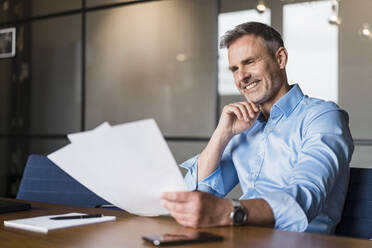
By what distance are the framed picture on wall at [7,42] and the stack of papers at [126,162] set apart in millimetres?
4902

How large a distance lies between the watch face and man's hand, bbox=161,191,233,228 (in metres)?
0.01

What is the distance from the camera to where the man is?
51.7 inches

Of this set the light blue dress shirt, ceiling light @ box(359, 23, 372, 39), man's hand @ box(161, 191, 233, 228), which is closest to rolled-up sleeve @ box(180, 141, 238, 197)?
the light blue dress shirt

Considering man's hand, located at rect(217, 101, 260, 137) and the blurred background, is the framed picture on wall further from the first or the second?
man's hand, located at rect(217, 101, 260, 137)

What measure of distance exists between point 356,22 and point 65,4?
3153mm

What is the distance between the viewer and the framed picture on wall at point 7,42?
578 centimetres

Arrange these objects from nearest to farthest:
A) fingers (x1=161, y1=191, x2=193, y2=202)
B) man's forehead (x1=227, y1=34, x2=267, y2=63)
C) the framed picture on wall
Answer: fingers (x1=161, y1=191, x2=193, y2=202) → man's forehead (x1=227, y1=34, x2=267, y2=63) → the framed picture on wall

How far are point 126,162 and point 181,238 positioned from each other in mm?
Result: 219

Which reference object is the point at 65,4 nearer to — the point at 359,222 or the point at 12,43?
the point at 12,43

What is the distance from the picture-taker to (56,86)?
5562 mm

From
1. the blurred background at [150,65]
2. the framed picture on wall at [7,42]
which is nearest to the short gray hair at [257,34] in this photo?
the blurred background at [150,65]

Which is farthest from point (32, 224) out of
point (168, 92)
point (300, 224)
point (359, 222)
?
point (168, 92)

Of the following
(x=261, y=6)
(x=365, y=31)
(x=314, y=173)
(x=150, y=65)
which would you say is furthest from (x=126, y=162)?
(x=150, y=65)

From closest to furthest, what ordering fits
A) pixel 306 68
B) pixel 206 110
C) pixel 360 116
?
pixel 360 116 → pixel 306 68 → pixel 206 110
